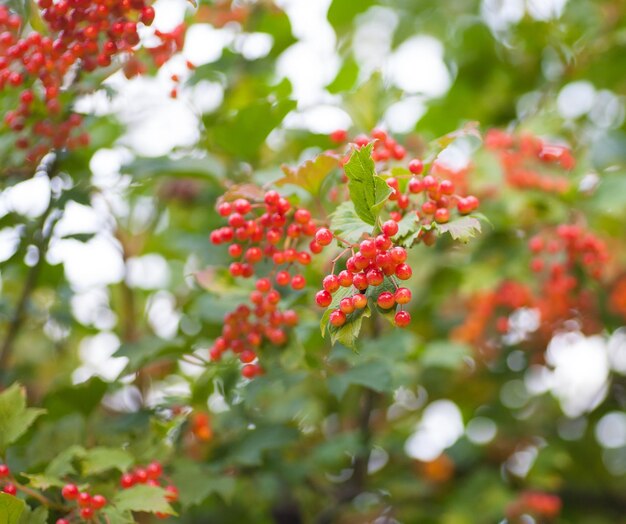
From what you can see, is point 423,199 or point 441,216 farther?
point 423,199

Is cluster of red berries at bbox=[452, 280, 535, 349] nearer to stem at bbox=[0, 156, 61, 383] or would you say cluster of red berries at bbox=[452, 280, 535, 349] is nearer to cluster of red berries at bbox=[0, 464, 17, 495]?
stem at bbox=[0, 156, 61, 383]

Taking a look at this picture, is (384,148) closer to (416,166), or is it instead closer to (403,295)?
(416,166)

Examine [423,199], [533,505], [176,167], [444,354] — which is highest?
[423,199]

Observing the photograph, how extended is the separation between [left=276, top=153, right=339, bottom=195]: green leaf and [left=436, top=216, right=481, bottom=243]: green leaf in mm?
267

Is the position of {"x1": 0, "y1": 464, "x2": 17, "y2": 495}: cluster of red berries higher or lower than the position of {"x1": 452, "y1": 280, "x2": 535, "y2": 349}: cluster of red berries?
higher

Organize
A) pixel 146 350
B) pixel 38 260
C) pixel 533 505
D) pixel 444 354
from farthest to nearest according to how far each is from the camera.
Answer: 1. pixel 533 505
2. pixel 444 354
3. pixel 38 260
4. pixel 146 350

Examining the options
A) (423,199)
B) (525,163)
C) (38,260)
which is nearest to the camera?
(423,199)

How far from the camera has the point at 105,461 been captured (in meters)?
1.25

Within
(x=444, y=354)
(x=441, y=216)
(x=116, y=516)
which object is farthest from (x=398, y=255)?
(x=444, y=354)

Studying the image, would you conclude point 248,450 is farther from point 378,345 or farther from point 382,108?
point 382,108

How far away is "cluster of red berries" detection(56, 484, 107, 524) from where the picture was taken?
3.72ft

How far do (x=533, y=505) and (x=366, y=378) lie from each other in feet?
2.97

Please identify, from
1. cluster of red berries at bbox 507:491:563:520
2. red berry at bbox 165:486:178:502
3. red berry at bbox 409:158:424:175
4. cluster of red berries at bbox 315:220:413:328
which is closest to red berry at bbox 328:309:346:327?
cluster of red berries at bbox 315:220:413:328

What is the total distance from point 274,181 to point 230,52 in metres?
0.81
